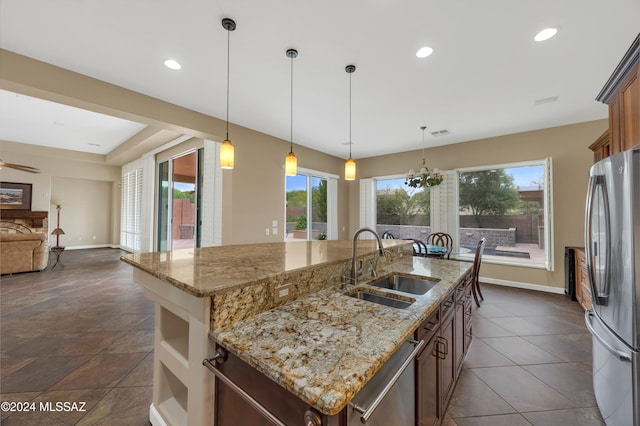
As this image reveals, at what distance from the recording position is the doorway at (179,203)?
207 inches

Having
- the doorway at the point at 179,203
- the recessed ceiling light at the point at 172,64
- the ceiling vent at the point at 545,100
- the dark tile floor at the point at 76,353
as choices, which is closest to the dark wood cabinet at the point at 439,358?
the dark tile floor at the point at 76,353

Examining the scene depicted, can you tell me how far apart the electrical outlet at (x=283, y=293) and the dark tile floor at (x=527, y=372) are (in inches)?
57.1

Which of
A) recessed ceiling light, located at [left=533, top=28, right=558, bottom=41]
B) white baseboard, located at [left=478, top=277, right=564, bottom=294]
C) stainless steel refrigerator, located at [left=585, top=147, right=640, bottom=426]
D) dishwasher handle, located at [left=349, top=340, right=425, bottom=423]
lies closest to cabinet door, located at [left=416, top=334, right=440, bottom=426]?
dishwasher handle, located at [left=349, top=340, right=425, bottom=423]

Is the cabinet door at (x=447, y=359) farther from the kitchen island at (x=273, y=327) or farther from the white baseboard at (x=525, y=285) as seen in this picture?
the white baseboard at (x=525, y=285)

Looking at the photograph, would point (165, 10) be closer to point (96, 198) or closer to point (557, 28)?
point (557, 28)

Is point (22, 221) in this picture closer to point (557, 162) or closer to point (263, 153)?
point (263, 153)

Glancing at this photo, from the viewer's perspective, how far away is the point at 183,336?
1497 mm

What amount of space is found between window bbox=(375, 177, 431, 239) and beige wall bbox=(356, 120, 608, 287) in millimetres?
1168

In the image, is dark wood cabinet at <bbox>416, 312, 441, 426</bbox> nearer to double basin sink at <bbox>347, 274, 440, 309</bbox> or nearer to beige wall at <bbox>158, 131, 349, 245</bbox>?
double basin sink at <bbox>347, 274, 440, 309</bbox>

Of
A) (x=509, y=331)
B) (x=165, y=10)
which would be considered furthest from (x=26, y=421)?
(x=509, y=331)

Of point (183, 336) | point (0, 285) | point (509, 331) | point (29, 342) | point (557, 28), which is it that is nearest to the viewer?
point (183, 336)

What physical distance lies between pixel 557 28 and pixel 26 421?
493 cm

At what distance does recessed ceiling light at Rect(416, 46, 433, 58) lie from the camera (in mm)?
2359

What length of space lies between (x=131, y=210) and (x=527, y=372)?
9411 millimetres
